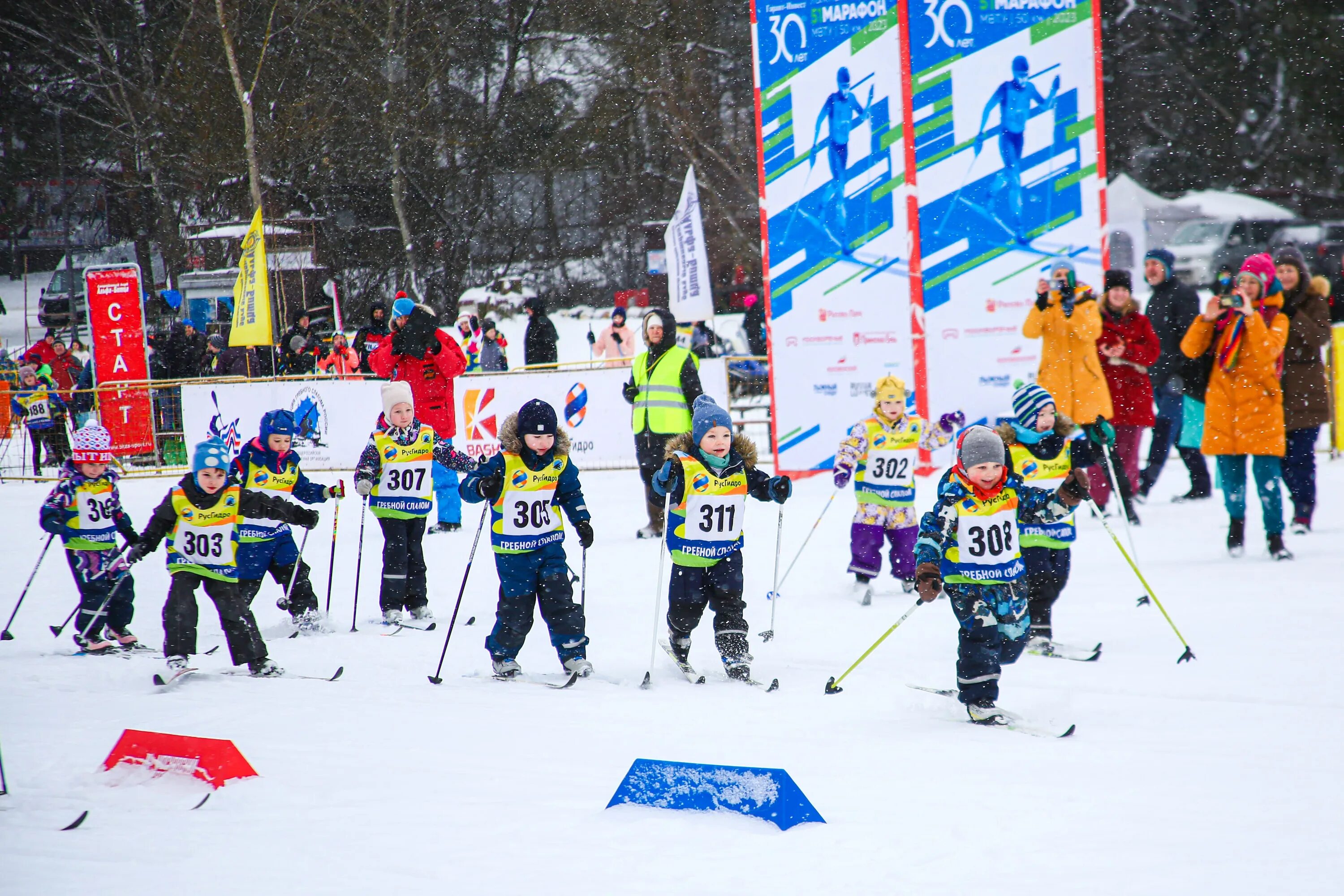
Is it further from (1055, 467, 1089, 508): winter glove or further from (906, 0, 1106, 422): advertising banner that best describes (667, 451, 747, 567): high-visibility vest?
(906, 0, 1106, 422): advertising banner

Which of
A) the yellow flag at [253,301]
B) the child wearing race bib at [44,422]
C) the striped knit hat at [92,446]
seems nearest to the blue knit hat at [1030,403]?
the striped knit hat at [92,446]

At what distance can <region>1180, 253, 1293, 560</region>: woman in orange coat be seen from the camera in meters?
7.43

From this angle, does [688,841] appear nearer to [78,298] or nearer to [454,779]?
[454,779]

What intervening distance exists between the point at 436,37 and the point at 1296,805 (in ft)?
71.7

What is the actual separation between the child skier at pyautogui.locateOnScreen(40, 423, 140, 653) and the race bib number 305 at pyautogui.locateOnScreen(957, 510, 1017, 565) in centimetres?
468

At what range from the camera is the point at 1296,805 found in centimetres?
365

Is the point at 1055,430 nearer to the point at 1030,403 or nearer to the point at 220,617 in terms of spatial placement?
the point at 1030,403

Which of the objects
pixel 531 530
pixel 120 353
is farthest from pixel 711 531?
pixel 120 353

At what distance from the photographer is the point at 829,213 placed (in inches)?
434

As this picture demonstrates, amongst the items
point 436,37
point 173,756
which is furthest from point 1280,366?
point 436,37

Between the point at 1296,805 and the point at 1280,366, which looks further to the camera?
the point at 1280,366

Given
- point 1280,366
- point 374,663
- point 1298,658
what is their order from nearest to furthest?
1. point 1298,658
2. point 374,663
3. point 1280,366

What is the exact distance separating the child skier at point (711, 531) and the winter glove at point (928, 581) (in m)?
1.05

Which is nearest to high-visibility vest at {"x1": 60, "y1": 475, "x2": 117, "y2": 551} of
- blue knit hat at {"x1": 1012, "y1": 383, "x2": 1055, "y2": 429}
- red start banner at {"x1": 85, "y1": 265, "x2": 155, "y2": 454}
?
blue knit hat at {"x1": 1012, "y1": 383, "x2": 1055, "y2": 429}
